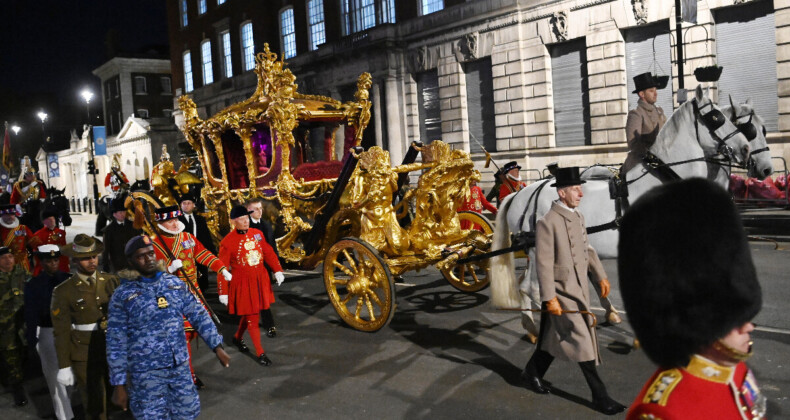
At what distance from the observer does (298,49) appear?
30.9m

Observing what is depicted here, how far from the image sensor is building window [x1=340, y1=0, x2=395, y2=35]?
2564cm

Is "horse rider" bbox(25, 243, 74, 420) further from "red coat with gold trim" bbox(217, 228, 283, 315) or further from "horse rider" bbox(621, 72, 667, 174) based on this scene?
"horse rider" bbox(621, 72, 667, 174)

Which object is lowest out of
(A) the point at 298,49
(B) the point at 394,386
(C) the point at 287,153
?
(B) the point at 394,386

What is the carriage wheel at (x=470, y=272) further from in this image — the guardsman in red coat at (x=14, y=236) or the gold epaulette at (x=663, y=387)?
the gold epaulette at (x=663, y=387)

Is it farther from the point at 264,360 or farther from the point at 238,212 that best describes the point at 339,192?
the point at 264,360

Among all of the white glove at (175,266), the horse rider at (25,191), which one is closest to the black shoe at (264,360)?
the white glove at (175,266)

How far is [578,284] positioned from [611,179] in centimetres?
231

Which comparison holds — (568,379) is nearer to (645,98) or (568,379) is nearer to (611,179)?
(611,179)

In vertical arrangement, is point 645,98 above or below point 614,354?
above

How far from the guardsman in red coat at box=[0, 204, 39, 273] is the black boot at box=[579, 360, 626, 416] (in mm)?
7252

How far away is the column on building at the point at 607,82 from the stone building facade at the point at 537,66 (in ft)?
0.10

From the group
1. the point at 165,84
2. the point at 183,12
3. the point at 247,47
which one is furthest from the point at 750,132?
the point at 165,84

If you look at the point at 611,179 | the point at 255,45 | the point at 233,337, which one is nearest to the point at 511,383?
the point at 611,179

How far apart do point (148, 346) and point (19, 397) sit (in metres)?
2.88
